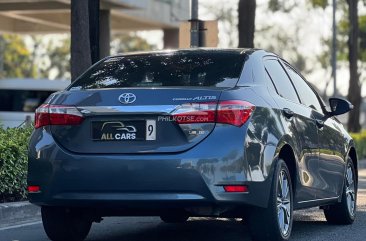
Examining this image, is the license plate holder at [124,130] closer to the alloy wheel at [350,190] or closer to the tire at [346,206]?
the tire at [346,206]

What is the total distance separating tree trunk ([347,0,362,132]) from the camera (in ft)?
110

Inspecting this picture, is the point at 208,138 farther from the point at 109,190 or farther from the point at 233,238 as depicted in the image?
the point at 233,238


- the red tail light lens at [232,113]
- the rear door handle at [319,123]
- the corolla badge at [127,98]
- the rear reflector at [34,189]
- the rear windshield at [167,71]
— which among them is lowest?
the rear reflector at [34,189]

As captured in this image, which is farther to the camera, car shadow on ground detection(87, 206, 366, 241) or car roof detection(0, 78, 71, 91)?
car roof detection(0, 78, 71, 91)

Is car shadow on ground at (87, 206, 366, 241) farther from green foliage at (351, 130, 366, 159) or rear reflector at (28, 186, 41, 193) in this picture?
green foliage at (351, 130, 366, 159)

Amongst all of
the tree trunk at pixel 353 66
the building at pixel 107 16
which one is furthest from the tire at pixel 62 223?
the tree trunk at pixel 353 66

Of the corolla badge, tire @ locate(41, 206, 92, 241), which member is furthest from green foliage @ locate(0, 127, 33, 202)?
the corolla badge

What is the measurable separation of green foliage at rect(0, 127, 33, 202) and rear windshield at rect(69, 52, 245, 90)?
274cm

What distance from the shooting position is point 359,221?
1038 cm

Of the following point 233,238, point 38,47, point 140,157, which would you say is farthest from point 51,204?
point 38,47

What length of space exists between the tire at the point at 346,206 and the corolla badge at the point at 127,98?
3.12 meters

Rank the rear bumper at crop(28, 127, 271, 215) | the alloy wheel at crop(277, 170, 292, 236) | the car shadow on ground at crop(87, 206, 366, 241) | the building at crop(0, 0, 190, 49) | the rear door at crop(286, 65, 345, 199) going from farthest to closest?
the building at crop(0, 0, 190, 49)
the rear door at crop(286, 65, 345, 199)
the car shadow on ground at crop(87, 206, 366, 241)
the alloy wheel at crop(277, 170, 292, 236)
the rear bumper at crop(28, 127, 271, 215)

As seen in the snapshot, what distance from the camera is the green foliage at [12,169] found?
35.3 ft

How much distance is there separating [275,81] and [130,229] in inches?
86.9
